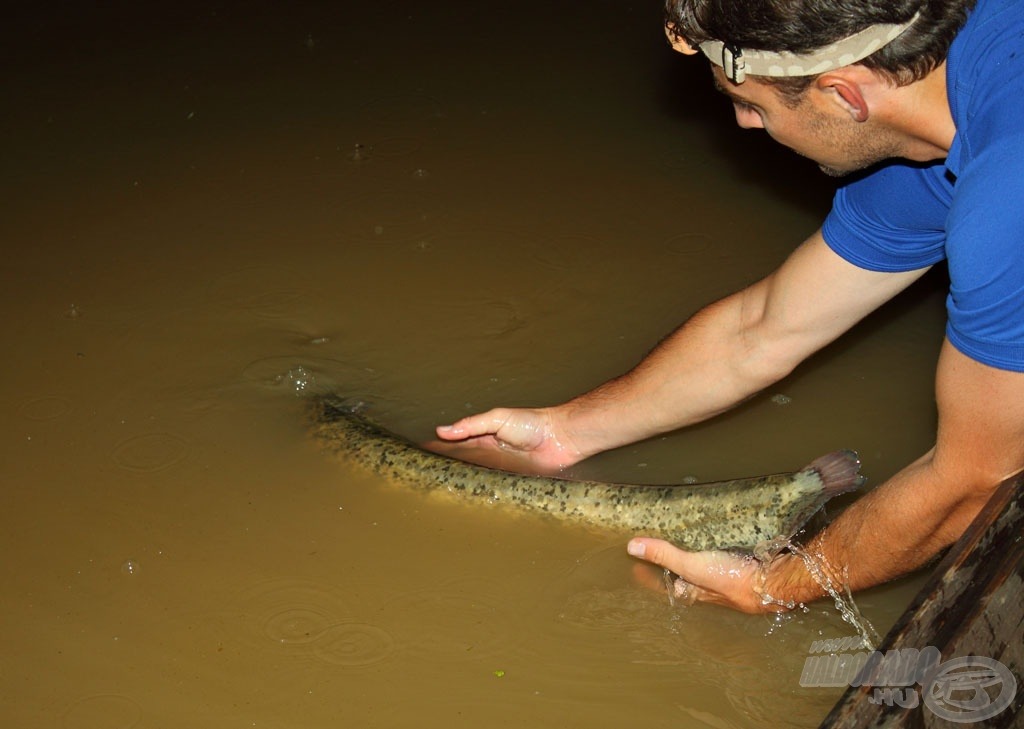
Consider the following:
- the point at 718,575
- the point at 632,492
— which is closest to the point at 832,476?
the point at 718,575

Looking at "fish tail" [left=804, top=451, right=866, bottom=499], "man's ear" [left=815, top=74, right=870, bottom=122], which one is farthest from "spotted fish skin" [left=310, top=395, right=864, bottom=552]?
"man's ear" [left=815, top=74, right=870, bottom=122]

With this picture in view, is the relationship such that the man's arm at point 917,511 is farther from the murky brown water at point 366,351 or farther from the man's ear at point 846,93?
the man's ear at point 846,93

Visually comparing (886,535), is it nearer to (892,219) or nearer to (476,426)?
(892,219)

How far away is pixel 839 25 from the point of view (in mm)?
1812

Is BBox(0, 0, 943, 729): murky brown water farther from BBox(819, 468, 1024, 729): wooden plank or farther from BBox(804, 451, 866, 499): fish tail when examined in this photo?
BBox(819, 468, 1024, 729): wooden plank

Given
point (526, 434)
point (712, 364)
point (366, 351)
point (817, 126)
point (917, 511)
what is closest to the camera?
point (817, 126)

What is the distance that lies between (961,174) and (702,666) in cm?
138

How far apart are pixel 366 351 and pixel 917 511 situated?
81.1 inches

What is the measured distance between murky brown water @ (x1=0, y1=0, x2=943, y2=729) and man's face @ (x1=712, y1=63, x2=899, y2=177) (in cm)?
125

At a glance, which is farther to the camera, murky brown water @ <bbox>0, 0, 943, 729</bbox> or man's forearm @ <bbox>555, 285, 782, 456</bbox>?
man's forearm @ <bbox>555, 285, 782, 456</bbox>

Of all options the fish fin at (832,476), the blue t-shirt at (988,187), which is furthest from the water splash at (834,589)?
Result: the blue t-shirt at (988,187)

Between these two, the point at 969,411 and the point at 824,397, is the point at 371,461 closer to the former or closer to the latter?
the point at 824,397

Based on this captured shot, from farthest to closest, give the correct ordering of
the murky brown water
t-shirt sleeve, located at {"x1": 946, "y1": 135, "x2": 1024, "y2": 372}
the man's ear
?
the murky brown water
the man's ear
t-shirt sleeve, located at {"x1": 946, "y1": 135, "x2": 1024, "y2": 372}

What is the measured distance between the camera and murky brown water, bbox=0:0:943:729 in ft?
8.75
